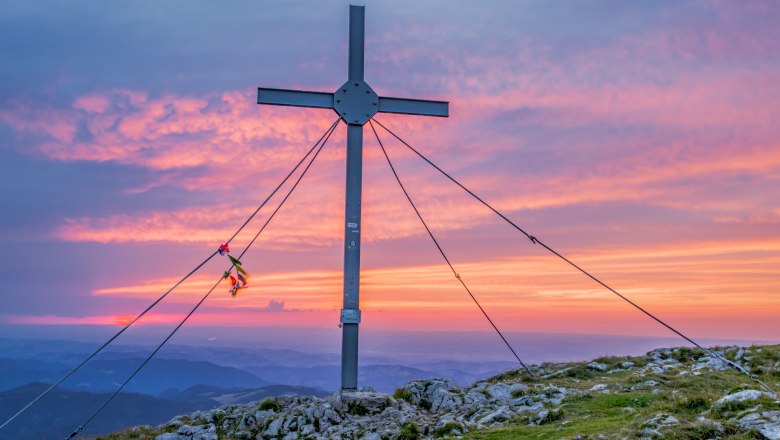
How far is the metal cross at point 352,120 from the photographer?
19234 millimetres

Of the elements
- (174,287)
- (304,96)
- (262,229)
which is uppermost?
(304,96)

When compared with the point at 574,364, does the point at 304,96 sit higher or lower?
higher

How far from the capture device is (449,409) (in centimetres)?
1864

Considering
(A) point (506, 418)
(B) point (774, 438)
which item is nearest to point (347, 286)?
(A) point (506, 418)

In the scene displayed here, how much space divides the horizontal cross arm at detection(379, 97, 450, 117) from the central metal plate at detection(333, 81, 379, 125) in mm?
436

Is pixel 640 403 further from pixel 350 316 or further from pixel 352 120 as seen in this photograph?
pixel 352 120

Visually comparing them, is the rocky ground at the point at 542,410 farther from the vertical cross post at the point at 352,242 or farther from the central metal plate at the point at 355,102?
the central metal plate at the point at 355,102

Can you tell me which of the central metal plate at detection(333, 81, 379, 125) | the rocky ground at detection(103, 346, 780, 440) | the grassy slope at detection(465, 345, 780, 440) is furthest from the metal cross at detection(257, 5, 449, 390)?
the grassy slope at detection(465, 345, 780, 440)

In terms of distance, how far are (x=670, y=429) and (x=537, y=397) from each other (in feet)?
20.6

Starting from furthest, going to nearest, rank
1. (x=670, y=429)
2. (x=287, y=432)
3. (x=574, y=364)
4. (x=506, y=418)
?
(x=574, y=364) < (x=287, y=432) < (x=506, y=418) < (x=670, y=429)

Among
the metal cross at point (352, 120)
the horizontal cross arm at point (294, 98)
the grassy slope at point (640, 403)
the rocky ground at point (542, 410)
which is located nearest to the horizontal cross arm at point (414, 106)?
the metal cross at point (352, 120)

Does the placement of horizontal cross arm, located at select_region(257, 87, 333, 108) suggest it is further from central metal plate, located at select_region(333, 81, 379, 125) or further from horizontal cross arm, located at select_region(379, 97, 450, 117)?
horizontal cross arm, located at select_region(379, 97, 450, 117)

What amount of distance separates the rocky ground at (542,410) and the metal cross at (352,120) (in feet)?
5.77

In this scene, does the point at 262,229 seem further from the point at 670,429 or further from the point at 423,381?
the point at 670,429
